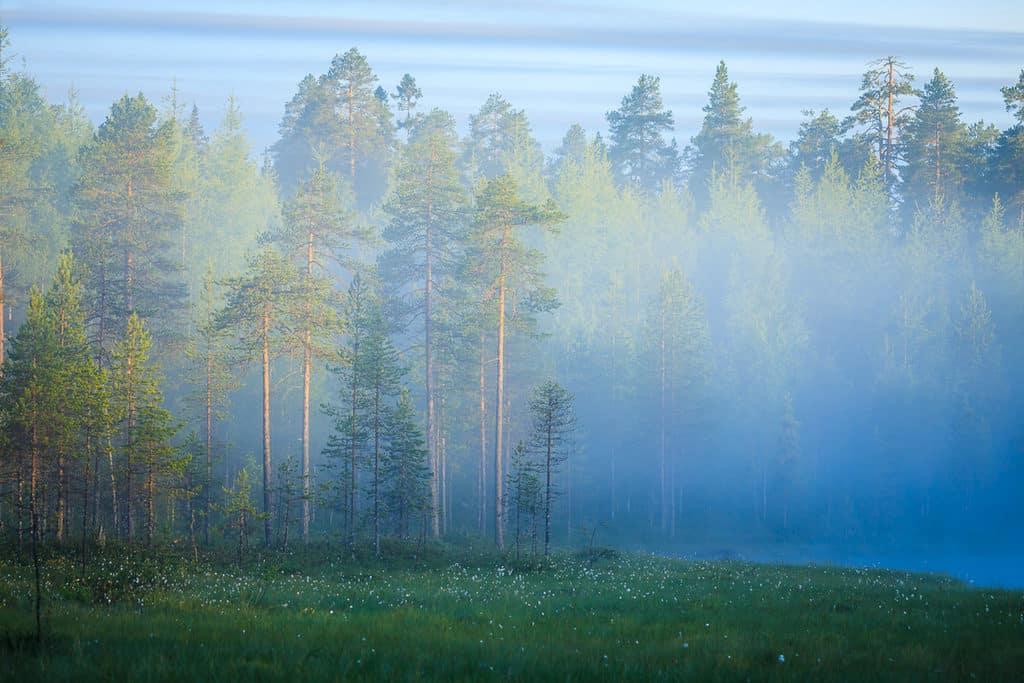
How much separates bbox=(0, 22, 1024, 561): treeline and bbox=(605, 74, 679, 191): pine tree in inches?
15.6

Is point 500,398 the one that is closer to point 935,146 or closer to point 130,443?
point 130,443

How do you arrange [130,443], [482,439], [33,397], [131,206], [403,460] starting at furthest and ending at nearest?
[131,206], [482,439], [403,460], [130,443], [33,397]

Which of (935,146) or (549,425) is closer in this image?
(549,425)

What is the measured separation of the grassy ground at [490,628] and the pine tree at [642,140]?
225 feet

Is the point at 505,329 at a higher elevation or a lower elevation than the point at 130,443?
higher

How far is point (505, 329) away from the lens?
44.9 m

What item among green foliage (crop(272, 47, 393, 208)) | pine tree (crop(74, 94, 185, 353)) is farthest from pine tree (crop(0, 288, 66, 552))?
green foliage (crop(272, 47, 393, 208))

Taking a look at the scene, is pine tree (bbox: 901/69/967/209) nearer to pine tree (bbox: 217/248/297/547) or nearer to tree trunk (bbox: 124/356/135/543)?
pine tree (bbox: 217/248/297/547)

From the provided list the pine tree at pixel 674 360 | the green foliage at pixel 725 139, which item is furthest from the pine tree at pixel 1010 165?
the pine tree at pixel 674 360

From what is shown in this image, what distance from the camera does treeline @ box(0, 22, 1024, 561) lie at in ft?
111

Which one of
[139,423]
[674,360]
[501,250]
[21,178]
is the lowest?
[139,423]

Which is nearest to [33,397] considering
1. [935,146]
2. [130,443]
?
[130,443]

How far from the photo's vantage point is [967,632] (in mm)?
13133

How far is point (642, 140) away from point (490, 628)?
3089 inches
